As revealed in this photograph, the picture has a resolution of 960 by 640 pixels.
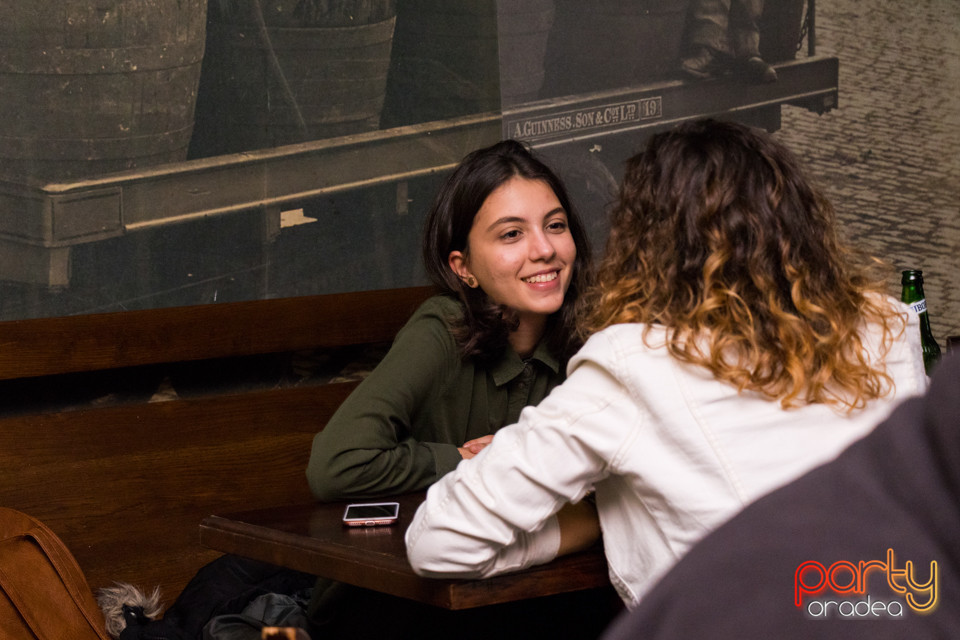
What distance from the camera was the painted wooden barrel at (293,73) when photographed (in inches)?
99.8

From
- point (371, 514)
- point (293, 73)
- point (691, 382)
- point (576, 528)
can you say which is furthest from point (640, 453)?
point (293, 73)

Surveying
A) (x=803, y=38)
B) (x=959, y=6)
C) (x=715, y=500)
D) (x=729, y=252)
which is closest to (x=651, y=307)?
(x=729, y=252)

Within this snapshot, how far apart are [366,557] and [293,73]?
1.73m

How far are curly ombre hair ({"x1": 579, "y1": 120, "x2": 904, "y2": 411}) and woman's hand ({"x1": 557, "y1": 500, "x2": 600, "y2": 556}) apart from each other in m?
0.25

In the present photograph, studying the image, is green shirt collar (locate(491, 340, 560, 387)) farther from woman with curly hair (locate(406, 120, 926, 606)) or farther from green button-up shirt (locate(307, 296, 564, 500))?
woman with curly hair (locate(406, 120, 926, 606))

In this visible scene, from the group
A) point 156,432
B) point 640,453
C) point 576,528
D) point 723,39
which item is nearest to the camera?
point 640,453

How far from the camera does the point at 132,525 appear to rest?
2336mm

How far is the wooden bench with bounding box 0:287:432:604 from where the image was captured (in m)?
2.24

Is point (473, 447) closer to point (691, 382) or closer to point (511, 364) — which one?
point (511, 364)

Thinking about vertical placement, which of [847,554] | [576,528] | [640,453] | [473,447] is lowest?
[473,447]

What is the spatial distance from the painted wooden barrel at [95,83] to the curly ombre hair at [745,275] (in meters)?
1.60

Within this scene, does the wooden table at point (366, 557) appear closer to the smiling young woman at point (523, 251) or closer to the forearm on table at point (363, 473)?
the forearm on table at point (363, 473)

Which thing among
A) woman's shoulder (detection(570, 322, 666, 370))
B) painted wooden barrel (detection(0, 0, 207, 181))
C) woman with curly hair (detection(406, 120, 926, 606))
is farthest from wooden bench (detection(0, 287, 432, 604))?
woman's shoulder (detection(570, 322, 666, 370))

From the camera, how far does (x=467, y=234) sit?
6.50ft
